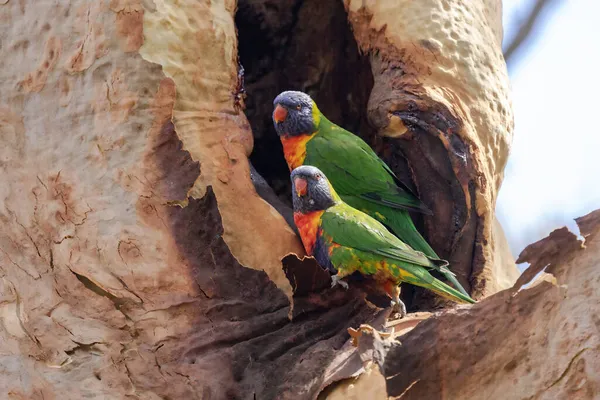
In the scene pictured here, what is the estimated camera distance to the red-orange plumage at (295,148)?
3.44 m

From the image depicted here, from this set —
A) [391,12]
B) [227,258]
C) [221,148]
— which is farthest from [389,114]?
[227,258]

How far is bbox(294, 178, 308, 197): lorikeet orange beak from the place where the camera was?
2.97 metres

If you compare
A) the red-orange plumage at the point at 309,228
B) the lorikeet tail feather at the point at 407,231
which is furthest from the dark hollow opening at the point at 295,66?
the red-orange plumage at the point at 309,228

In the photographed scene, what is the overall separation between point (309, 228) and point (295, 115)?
783 mm

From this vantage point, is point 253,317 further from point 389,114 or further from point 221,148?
point 389,114

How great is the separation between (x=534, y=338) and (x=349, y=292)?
0.73m

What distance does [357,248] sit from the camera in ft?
8.92

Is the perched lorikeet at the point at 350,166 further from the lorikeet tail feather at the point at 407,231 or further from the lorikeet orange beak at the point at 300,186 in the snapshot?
the lorikeet orange beak at the point at 300,186

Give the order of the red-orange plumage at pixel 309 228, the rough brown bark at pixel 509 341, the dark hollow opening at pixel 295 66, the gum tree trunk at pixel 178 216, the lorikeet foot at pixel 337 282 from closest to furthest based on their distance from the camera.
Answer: the rough brown bark at pixel 509 341 → the gum tree trunk at pixel 178 216 → the lorikeet foot at pixel 337 282 → the red-orange plumage at pixel 309 228 → the dark hollow opening at pixel 295 66

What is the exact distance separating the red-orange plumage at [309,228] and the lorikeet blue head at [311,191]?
0.09ft

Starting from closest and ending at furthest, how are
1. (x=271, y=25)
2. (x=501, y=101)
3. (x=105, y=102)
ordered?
(x=105, y=102), (x=501, y=101), (x=271, y=25)

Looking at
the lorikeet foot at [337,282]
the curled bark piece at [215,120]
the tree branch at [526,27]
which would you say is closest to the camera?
the lorikeet foot at [337,282]

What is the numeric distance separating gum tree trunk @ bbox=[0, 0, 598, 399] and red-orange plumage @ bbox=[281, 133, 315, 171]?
33cm

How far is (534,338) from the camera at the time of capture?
197 centimetres
